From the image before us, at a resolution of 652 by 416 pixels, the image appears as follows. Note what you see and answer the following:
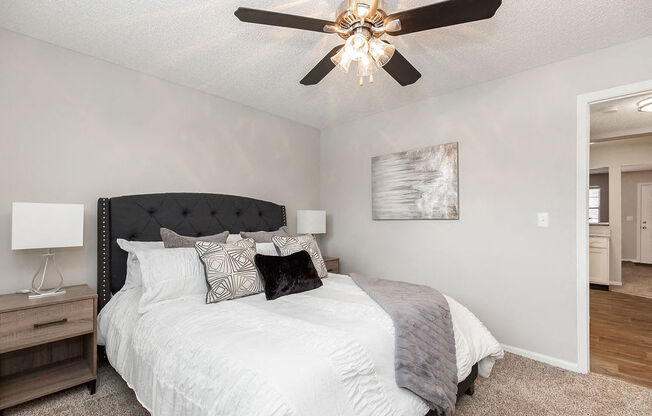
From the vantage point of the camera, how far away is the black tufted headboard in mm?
2432

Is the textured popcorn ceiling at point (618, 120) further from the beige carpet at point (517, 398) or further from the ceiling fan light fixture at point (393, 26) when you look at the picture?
the ceiling fan light fixture at point (393, 26)

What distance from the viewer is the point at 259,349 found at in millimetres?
1300

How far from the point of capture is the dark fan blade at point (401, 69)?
1907 millimetres

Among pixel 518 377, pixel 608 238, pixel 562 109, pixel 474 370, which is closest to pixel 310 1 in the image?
pixel 562 109

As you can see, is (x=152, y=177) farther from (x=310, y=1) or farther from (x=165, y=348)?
(x=310, y=1)

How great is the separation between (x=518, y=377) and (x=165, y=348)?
93.4 inches

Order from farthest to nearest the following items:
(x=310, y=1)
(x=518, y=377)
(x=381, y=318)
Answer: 1. (x=518, y=377)
2. (x=310, y=1)
3. (x=381, y=318)

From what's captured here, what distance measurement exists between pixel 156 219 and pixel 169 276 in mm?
824

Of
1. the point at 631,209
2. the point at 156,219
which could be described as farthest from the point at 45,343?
the point at 631,209

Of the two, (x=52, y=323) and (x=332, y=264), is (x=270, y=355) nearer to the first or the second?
(x=52, y=323)

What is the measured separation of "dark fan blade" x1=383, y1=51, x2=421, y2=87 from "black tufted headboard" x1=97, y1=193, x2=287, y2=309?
77.5 inches

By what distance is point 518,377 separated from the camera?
2.36 meters

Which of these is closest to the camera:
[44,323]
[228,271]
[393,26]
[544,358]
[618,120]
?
[393,26]

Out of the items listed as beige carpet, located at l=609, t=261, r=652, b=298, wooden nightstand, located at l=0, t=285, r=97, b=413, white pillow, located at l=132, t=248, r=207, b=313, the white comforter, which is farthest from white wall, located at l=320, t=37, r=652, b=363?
beige carpet, located at l=609, t=261, r=652, b=298
